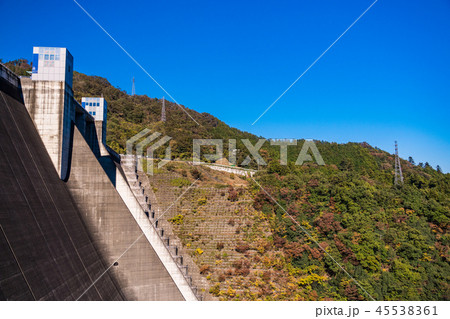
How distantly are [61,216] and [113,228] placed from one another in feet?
11.1

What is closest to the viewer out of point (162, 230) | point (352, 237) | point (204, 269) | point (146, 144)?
point (162, 230)

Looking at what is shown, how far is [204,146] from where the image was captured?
54500 mm

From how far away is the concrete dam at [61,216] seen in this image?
857 cm

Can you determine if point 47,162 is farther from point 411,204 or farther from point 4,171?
point 411,204

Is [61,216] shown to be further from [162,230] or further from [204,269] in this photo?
[204,269]

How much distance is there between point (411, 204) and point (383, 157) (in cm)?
6707

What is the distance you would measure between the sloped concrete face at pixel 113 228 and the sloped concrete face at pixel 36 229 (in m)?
0.68

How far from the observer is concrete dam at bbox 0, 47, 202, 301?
28.1ft

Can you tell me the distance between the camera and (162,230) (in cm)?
1684

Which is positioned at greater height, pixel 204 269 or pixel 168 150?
pixel 168 150

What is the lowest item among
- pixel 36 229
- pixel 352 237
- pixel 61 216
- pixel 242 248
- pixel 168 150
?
pixel 242 248

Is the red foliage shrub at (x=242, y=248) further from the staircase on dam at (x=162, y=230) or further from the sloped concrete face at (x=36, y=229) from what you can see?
the sloped concrete face at (x=36, y=229)

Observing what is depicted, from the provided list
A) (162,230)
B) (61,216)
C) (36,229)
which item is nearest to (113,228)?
(162,230)

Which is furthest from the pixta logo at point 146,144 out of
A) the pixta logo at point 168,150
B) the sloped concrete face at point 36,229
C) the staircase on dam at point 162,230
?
the sloped concrete face at point 36,229
